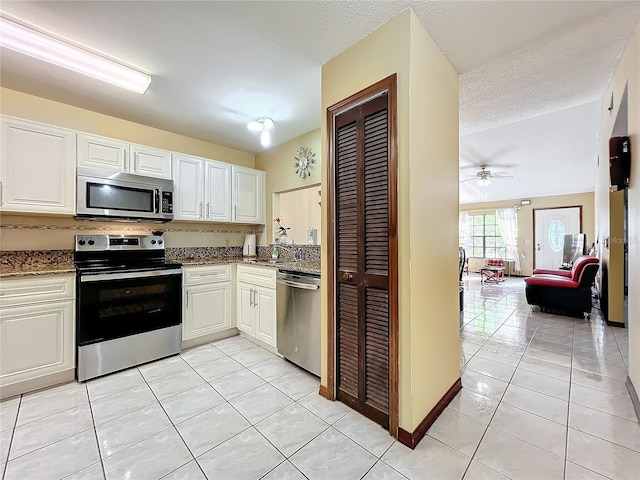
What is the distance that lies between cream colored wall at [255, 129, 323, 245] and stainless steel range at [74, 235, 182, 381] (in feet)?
4.94

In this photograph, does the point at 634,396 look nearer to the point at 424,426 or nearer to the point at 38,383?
the point at 424,426

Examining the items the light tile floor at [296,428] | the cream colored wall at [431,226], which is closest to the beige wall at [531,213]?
the light tile floor at [296,428]

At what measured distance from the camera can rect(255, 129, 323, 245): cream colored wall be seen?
11.0 feet

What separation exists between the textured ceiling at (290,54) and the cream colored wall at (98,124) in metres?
0.12

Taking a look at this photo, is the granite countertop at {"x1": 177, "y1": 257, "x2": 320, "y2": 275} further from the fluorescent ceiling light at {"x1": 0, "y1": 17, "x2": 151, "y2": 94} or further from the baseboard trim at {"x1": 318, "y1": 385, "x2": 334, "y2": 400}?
the fluorescent ceiling light at {"x1": 0, "y1": 17, "x2": 151, "y2": 94}

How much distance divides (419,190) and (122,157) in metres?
2.88

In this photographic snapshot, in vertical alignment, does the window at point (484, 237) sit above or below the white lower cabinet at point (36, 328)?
above

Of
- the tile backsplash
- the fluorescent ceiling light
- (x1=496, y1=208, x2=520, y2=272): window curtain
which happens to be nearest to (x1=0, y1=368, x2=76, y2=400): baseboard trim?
the tile backsplash

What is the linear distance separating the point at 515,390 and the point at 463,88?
8.48ft

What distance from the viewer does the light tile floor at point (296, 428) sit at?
1.44m

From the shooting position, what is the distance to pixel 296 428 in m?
1.75

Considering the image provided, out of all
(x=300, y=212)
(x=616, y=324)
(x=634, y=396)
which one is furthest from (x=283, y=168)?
(x=616, y=324)

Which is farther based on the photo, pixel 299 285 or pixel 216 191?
pixel 216 191

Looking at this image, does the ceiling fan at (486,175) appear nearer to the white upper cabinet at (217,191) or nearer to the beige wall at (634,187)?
the beige wall at (634,187)
